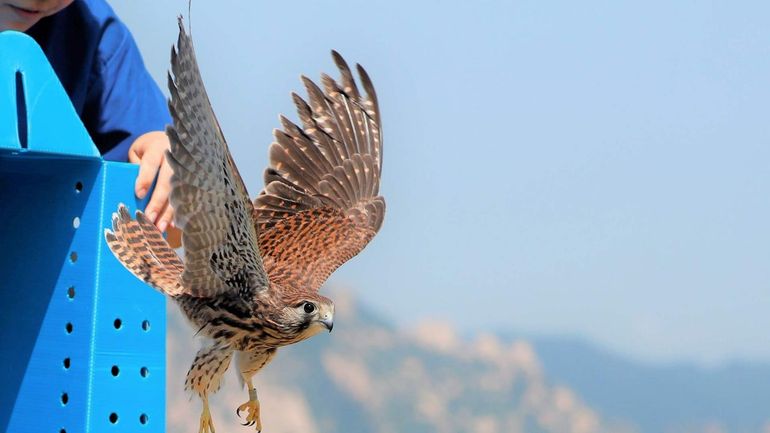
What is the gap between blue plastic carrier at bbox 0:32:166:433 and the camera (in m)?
2.80

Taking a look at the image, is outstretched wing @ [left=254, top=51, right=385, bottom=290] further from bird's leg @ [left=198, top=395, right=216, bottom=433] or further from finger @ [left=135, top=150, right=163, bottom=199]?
bird's leg @ [left=198, top=395, right=216, bottom=433]

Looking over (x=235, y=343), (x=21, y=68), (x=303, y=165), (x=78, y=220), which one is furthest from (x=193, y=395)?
(x=303, y=165)

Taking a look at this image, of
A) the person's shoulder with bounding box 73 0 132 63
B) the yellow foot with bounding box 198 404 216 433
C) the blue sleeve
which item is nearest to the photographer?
the yellow foot with bounding box 198 404 216 433

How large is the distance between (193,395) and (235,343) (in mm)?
161

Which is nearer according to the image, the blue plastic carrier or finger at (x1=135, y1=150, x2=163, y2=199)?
the blue plastic carrier

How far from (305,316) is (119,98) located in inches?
35.9

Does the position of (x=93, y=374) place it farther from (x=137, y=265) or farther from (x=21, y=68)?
(x=21, y=68)

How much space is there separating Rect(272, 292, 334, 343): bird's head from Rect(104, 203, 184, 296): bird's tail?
0.23 m

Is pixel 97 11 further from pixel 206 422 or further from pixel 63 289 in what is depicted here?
pixel 206 422

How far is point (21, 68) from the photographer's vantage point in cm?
280

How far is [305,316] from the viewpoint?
286 centimetres

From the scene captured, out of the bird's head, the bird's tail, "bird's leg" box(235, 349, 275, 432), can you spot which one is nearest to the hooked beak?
the bird's head

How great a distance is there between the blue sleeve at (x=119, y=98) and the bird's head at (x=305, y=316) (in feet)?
2.27

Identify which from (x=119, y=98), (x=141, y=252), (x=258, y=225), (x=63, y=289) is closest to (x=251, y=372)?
(x=141, y=252)
